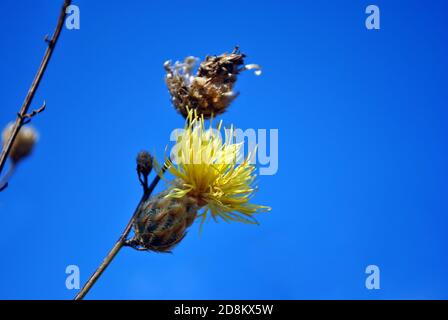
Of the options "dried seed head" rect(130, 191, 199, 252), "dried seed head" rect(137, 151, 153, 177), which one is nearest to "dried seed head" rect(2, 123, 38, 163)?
"dried seed head" rect(137, 151, 153, 177)

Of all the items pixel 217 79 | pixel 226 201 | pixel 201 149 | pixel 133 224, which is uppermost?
pixel 217 79

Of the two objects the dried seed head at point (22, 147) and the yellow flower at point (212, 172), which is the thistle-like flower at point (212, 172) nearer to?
the yellow flower at point (212, 172)

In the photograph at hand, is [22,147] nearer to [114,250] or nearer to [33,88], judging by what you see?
[114,250]

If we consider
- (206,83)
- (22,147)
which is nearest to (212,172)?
(206,83)
